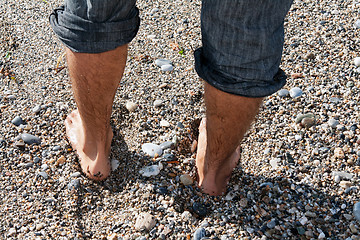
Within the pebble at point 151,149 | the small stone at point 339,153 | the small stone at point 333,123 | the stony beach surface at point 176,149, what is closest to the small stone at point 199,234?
the stony beach surface at point 176,149

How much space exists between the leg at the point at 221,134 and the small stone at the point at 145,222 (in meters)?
0.32

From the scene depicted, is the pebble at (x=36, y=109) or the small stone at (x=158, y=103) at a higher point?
the small stone at (x=158, y=103)

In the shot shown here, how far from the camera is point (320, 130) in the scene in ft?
7.23

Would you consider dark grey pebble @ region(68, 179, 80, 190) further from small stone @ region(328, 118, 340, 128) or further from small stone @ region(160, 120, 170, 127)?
small stone @ region(328, 118, 340, 128)

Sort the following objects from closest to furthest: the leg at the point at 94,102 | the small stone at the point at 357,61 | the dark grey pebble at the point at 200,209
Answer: the leg at the point at 94,102
the dark grey pebble at the point at 200,209
the small stone at the point at 357,61

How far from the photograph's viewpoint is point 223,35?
4.62ft

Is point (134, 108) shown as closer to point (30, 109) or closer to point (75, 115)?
point (75, 115)

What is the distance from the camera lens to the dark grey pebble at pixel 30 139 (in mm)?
2207

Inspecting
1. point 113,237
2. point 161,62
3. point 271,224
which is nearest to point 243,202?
point 271,224

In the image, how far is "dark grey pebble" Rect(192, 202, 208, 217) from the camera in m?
1.89

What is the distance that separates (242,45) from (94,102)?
0.75m

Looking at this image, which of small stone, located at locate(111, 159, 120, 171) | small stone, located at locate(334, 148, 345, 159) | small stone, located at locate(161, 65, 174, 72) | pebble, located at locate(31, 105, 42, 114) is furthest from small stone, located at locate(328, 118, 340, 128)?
pebble, located at locate(31, 105, 42, 114)

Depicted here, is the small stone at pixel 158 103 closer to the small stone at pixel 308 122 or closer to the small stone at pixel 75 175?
the small stone at pixel 75 175

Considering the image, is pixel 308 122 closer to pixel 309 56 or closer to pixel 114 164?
pixel 309 56
